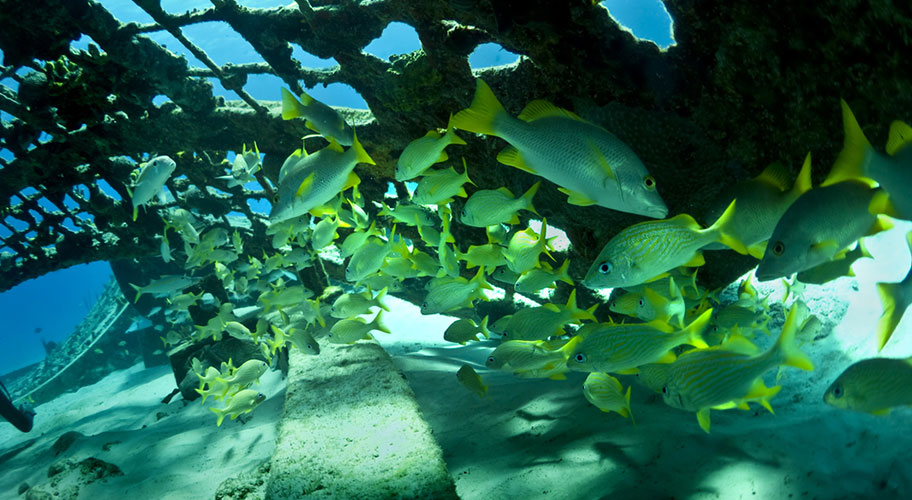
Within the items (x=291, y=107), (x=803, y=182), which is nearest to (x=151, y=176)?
(x=291, y=107)

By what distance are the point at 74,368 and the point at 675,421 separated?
23888mm

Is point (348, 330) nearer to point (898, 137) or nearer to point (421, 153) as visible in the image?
point (421, 153)

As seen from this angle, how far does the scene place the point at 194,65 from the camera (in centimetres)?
5850

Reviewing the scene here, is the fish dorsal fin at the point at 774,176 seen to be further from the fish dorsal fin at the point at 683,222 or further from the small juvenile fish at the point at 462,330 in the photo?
the small juvenile fish at the point at 462,330

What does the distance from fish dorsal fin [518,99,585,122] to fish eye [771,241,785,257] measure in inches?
39.7

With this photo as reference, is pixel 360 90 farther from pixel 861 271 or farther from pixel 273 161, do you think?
pixel 861 271

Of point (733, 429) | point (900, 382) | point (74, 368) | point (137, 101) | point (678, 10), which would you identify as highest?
point (137, 101)

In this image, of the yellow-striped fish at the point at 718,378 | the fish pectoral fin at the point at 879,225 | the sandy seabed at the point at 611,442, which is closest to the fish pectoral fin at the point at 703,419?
the yellow-striped fish at the point at 718,378

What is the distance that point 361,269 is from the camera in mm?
4562

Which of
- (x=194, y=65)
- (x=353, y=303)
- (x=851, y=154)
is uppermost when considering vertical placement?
(x=194, y=65)

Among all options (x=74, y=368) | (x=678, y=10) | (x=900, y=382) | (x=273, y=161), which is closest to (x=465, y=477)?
(x=900, y=382)

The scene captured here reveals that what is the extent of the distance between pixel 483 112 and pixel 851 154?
153cm

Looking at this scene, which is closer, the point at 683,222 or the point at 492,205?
the point at 683,222

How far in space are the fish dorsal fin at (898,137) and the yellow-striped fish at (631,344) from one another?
1.06 m
